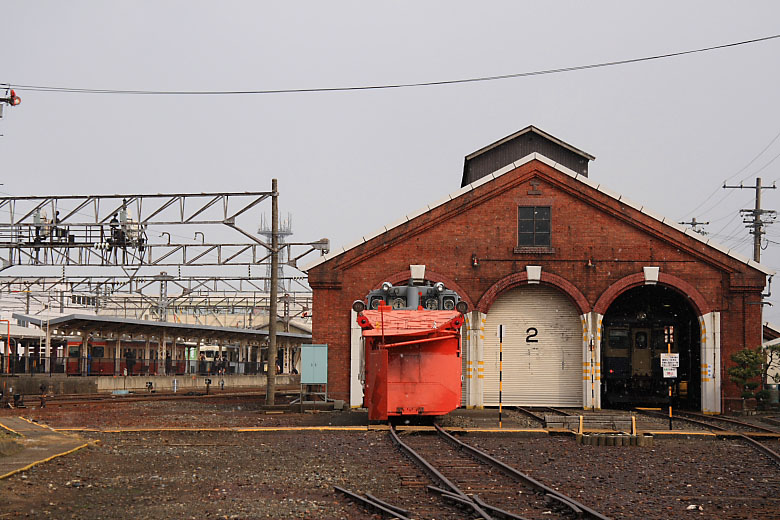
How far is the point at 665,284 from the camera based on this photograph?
1172 inches

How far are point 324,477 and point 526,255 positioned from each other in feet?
60.8

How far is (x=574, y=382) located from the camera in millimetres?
30844

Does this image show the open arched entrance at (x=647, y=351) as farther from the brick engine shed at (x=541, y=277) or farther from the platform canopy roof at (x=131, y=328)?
the platform canopy roof at (x=131, y=328)

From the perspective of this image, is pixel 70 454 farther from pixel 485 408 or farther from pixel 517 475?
pixel 485 408

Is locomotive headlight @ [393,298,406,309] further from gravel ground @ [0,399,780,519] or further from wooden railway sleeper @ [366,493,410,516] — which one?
wooden railway sleeper @ [366,493,410,516]

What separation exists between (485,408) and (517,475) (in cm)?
1765

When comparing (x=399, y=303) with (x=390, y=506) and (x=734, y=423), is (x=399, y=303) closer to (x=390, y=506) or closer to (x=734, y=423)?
(x=734, y=423)

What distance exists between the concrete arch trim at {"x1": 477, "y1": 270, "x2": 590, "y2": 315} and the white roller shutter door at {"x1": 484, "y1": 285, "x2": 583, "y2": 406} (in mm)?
931

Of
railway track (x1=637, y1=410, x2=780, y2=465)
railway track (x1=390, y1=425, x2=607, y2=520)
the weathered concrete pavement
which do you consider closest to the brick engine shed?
railway track (x1=637, y1=410, x2=780, y2=465)

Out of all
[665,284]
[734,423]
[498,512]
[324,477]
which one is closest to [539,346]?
[665,284]

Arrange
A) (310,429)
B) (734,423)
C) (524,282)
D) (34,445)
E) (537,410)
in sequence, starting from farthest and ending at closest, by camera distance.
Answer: (524,282), (537,410), (734,423), (310,429), (34,445)

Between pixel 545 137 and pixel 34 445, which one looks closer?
pixel 34 445

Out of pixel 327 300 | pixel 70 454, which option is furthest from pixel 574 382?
pixel 70 454

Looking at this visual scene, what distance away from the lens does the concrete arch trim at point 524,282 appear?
98.0ft
